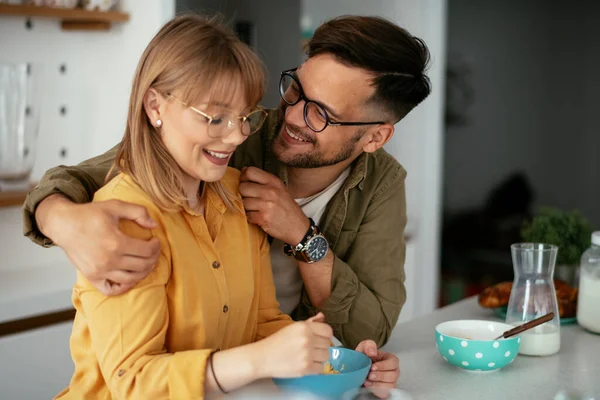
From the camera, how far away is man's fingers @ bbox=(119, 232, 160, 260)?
1175mm

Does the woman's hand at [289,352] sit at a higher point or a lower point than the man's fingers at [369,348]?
higher

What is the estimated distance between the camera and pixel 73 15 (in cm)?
245

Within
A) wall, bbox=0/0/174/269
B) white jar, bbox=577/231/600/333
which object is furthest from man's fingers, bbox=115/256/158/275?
wall, bbox=0/0/174/269

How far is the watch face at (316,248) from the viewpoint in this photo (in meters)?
1.63

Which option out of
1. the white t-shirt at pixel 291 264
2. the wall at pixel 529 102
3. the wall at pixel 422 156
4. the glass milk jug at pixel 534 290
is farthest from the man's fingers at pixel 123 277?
the wall at pixel 529 102

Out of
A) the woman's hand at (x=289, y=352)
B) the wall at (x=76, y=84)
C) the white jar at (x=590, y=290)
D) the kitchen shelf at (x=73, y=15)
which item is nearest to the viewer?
the woman's hand at (x=289, y=352)

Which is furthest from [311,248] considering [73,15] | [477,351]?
[73,15]

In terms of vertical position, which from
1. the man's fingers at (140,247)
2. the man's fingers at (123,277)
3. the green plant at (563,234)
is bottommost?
the green plant at (563,234)

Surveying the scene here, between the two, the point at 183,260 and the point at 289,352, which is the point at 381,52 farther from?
the point at 289,352

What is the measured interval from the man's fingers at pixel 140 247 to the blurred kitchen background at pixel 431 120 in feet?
3.68

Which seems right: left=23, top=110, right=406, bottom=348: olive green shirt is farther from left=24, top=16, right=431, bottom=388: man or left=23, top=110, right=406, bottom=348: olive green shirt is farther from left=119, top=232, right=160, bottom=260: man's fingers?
left=119, top=232, right=160, bottom=260: man's fingers

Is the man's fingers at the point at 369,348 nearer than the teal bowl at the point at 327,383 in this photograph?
No

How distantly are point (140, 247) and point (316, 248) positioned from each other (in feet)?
1.75

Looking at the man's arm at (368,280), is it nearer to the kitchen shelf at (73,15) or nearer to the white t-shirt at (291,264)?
the white t-shirt at (291,264)
